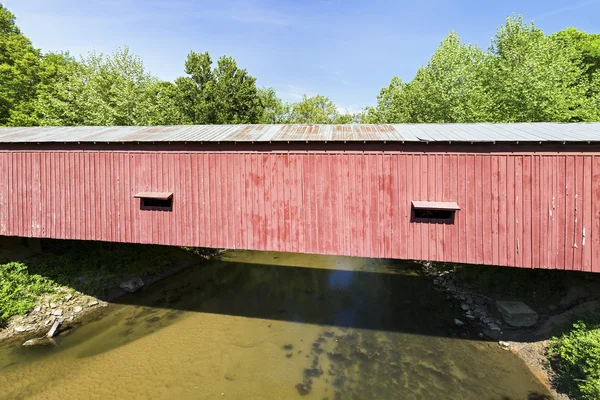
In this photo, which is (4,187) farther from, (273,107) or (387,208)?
(273,107)

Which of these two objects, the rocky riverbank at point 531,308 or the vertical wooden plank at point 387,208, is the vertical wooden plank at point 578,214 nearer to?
the rocky riverbank at point 531,308

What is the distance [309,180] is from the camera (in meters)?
9.52

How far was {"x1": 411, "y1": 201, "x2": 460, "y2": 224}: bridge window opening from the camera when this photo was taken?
8.45m

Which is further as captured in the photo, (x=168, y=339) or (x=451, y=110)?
(x=451, y=110)

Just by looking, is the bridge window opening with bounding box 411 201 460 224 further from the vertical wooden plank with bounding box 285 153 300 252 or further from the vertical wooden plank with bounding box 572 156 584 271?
the vertical wooden plank with bounding box 285 153 300 252

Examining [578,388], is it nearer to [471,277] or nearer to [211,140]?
[471,277]

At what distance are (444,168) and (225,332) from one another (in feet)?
32.6

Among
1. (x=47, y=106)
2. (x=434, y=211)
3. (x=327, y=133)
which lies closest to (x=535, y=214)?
(x=434, y=211)

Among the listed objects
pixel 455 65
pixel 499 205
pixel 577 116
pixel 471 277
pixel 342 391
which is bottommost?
pixel 342 391

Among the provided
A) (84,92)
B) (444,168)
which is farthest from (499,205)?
(84,92)

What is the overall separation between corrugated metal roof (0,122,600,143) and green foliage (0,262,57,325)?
5.54 meters

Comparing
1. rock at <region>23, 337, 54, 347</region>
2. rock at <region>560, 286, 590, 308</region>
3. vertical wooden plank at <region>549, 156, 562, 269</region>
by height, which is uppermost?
vertical wooden plank at <region>549, 156, 562, 269</region>

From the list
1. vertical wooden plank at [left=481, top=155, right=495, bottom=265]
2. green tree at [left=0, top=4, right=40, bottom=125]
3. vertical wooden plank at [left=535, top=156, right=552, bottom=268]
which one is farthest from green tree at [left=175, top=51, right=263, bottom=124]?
vertical wooden plank at [left=535, top=156, right=552, bottom=268]

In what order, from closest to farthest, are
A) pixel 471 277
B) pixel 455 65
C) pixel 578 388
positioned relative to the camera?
pixel 578 388 < pixel 471 277 < pixel 455 65
